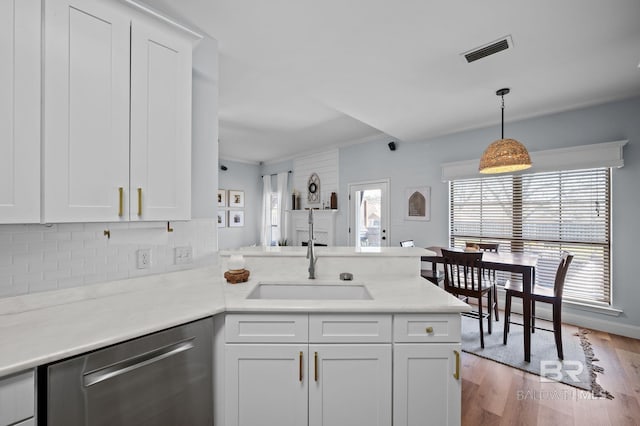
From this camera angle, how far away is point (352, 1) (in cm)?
170

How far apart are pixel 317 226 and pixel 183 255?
4.10m

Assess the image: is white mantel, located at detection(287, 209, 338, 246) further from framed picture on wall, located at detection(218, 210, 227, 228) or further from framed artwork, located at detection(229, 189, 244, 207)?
framed picture on wall, located at detection(218, 210, 227, 228)

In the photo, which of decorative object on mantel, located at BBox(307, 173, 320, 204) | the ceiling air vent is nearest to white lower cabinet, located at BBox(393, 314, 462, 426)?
the ceiling air vent

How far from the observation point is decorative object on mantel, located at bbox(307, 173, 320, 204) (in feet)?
19.7

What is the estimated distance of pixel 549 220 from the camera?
11.6ft

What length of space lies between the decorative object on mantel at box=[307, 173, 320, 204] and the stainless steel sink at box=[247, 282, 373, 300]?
417cm

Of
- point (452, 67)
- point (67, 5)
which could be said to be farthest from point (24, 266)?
point (452, 67)

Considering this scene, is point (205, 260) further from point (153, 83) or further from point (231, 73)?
point (231, 73)

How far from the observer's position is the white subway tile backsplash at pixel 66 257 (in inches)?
52.2

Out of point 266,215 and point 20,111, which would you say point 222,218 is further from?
point 20,111

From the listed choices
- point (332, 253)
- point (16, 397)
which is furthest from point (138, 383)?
point (332, 253)

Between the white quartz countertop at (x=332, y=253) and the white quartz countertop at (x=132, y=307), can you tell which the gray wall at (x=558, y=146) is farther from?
the white quartz countertop at (x=132, y=307)

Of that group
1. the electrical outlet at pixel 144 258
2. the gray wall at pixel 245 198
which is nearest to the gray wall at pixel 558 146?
the gray wall at pixel 245 198

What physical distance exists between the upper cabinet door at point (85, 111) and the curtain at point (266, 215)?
5562mm
